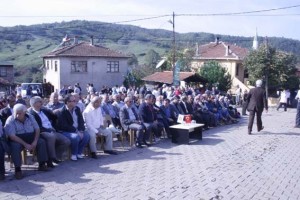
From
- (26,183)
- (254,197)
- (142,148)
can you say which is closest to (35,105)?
(26,183)

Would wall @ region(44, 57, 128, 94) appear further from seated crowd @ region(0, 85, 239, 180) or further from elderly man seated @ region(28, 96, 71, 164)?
elderly man seated @ region(28, 96, 71, 164)

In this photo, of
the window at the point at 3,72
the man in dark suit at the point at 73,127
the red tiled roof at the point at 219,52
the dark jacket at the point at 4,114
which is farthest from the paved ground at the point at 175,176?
the window at the point at 3,72

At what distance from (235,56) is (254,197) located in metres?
38.2

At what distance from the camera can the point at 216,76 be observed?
3259cm

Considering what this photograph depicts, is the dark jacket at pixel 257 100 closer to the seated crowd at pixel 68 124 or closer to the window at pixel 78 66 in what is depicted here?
the seated crowd at pixel 68 124

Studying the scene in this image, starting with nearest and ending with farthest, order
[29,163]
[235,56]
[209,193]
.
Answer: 1. [209,193]
2. [29,163]
3. [235,56]

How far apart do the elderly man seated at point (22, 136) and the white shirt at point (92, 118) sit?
161 cm

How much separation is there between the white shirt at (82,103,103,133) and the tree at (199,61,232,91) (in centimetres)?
2375

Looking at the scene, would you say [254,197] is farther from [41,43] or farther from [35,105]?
[41,43]

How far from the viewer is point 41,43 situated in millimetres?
84562

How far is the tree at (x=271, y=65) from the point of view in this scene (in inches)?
1225

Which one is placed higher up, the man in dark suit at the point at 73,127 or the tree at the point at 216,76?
the tree at the point at 216,76

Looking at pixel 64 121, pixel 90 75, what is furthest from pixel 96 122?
pixel 90 75

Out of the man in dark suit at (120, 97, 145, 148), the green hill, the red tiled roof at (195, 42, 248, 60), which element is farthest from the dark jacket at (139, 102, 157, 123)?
the green hill
